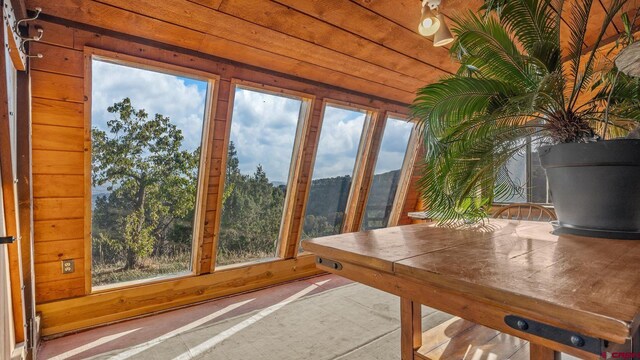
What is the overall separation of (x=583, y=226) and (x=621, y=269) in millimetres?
545

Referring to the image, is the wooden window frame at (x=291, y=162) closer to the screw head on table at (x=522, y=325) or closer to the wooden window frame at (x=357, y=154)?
the wooden window frame at (x=357, y=154)

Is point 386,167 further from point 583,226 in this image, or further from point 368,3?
point 583,226

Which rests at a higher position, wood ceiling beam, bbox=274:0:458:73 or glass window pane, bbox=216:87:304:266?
wood ceiling beam, bbox=274:0:458:73

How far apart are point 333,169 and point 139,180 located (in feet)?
6.63

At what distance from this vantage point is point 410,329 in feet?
4.07

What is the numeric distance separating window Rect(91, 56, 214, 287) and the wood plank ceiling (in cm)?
35

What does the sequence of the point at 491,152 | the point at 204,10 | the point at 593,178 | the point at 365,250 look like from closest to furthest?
the point at 365,250, the point at 593,178, the point at 491,152, the point at 204,10

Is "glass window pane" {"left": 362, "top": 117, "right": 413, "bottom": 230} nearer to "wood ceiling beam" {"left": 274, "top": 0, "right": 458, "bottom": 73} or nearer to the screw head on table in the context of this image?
"wood ceiling beam" {"left": 274, "top": 0, "right": 458, "bottom": 73}

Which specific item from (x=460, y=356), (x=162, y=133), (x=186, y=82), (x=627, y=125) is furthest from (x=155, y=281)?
(x=627, y=125)

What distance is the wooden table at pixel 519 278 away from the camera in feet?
1.67

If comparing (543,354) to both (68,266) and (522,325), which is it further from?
(68,266)

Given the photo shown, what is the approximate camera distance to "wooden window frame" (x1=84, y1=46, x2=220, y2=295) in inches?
86.0

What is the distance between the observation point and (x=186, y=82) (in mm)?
2590

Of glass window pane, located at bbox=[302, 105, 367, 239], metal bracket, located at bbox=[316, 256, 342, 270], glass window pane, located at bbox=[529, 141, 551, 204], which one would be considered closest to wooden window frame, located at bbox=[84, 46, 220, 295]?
glass window pane, located at bbox=[302, 105, 367, 239]
